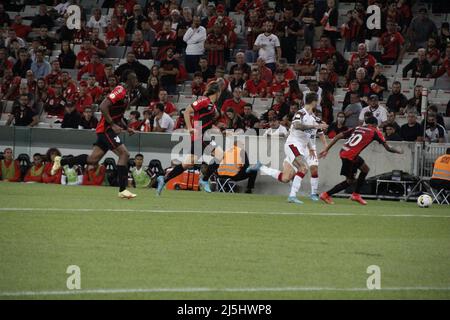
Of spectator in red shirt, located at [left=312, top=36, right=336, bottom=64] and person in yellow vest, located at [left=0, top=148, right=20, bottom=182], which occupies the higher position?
spectator in red shirt, located at [left=312, top=36, right=336, bottom=64]

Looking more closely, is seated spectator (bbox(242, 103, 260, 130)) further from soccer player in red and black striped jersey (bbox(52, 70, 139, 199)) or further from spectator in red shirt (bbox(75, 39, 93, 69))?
spectator in red shirt (bbox(75, 39, 93, 69))

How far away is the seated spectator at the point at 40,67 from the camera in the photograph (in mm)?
28641

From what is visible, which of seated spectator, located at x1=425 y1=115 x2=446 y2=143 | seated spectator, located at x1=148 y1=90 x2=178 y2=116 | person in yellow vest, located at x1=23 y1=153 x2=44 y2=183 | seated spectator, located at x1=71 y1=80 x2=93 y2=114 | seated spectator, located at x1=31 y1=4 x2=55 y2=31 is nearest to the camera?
seated spectator, located at x1=425 y1=115 x2=446 y2=143

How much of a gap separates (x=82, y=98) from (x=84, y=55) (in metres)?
2.76

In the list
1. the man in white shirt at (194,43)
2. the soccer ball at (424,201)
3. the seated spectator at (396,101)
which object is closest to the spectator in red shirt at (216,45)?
the man in white shirt at (194,43)

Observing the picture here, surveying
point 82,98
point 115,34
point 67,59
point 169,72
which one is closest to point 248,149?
point 169,72

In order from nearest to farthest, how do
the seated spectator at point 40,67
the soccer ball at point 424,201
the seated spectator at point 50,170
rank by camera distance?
the soccer ball at point 424,201, the seated spectator at point 50,170, the seated spectator at point 40,67

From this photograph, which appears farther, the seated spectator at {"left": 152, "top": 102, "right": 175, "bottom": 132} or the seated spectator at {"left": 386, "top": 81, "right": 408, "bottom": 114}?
the seated spectator at {"left": 152, "top": 102, "right": 175, "bottom": 132}

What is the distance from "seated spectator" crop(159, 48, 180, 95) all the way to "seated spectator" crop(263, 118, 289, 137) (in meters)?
4.46

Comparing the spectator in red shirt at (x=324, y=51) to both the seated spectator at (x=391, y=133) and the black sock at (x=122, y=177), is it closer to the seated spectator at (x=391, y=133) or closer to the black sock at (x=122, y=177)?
→ the seated spectator at (x=391, y=133)

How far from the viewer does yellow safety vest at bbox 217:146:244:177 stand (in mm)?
22672

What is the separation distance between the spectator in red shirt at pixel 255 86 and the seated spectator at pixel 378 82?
9.46 ft

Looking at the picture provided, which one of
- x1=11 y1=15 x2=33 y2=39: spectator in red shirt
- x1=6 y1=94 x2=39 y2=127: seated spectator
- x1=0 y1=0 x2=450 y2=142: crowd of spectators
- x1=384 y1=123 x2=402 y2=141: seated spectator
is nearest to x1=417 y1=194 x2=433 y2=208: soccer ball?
x1=0 y1=0 x2=450 y2=142: crowd of spectators
